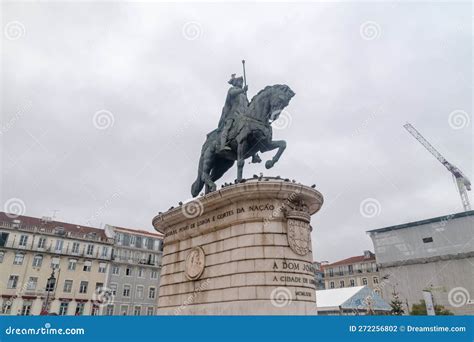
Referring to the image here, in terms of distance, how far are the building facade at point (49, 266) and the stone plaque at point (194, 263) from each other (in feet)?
140

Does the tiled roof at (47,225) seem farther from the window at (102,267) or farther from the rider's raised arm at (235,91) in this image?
the rider's raised arm at (235,91)

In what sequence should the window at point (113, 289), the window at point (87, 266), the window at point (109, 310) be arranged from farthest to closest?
the window at point (113, 289) < the window at point (87, 266) < the window at point (109, 310)

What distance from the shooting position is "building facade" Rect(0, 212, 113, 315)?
161 ft

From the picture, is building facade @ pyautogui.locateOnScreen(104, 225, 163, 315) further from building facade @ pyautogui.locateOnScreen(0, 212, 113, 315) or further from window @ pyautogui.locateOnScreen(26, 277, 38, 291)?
window @ pyautogui.locateOnScreen(26, 277, 38, 291)

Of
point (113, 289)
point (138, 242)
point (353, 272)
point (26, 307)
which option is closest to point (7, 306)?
point (26, 307)

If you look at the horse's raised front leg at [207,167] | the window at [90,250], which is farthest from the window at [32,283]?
the horse's raised front leg at [207,167]

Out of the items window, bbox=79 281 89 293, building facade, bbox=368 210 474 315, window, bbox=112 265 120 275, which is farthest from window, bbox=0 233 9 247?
building facade, bbox=368 210 474 315

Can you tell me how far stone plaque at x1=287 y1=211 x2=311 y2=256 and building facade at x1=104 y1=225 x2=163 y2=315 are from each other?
49.2 meters

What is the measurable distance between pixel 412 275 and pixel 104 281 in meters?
47.5

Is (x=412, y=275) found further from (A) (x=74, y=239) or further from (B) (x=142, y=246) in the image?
(A) (x=74, y=239)

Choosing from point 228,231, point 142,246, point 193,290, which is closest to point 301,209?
point 228,231

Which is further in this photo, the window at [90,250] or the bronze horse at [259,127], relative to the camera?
the window at [90,250]

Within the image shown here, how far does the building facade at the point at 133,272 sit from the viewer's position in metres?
55.8

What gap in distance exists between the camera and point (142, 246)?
6134 centimetres
